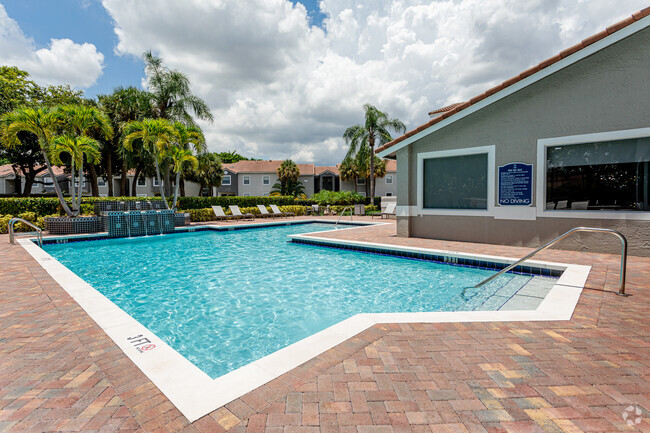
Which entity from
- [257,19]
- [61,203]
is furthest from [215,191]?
[257,19]

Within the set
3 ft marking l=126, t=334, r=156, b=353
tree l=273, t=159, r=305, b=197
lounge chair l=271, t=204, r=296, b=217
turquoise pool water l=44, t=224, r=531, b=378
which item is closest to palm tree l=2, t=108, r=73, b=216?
turquoise pool water l=44, t=224, r=531, b=378

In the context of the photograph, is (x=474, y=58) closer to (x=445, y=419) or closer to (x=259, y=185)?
(x=445, y=419)

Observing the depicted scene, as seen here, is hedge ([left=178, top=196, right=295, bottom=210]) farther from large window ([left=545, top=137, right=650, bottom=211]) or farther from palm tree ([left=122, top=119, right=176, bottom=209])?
large window ([left=545, top=137, right=650, bottom=211])

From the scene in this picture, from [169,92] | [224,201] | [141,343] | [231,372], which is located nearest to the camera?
[231,372]

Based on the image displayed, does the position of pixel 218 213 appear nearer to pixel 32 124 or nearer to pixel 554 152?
pixel 32 124

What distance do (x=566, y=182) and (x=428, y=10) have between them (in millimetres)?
7957

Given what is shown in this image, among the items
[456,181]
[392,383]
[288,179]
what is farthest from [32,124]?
[288,179]

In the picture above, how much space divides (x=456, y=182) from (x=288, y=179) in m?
35.2

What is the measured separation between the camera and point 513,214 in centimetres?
956

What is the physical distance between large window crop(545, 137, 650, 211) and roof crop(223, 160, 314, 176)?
39.6 meters

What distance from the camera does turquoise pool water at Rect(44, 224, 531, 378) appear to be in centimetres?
462

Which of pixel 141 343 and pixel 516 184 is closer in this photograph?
pixel 141 343

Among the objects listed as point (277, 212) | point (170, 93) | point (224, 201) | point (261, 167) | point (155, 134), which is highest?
point (170, 93)

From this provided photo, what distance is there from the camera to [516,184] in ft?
30.9
